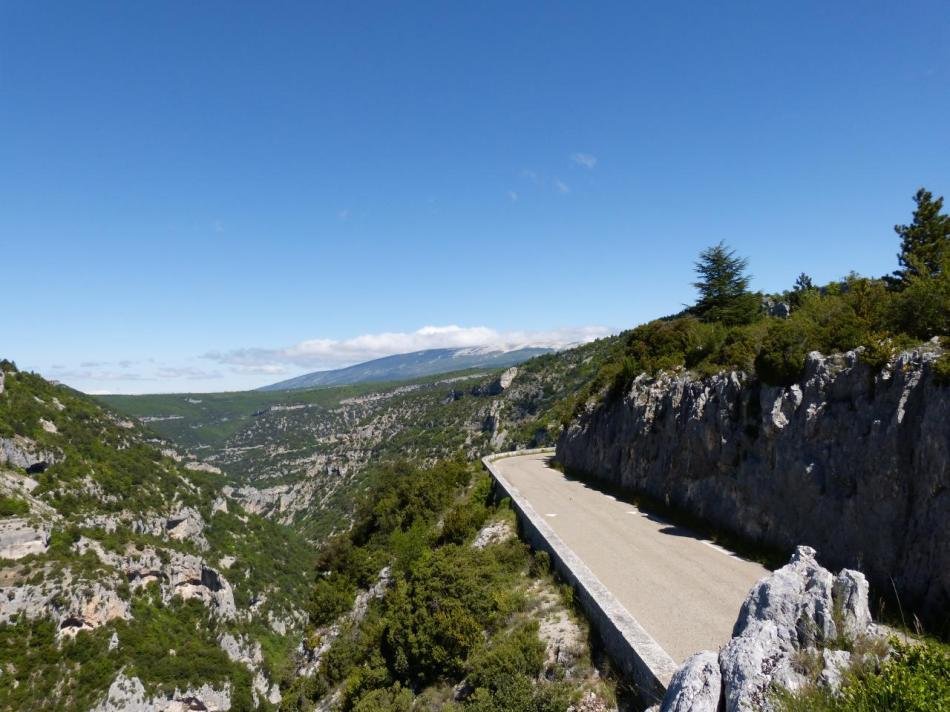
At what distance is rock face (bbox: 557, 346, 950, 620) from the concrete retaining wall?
492 cm

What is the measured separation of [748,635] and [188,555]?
4278 inches

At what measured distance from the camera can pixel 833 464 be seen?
11.0 metres

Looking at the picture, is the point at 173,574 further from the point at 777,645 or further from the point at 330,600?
the point at 777,645

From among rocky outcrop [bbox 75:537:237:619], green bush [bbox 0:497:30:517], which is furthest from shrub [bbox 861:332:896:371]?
rocky outcrop [bbox 75:537:237:619]

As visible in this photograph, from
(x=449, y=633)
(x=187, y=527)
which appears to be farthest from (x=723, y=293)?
(x=187, y=527)

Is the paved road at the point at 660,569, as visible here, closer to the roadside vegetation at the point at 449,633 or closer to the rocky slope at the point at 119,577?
the roadside vegetation at the point at 449,633

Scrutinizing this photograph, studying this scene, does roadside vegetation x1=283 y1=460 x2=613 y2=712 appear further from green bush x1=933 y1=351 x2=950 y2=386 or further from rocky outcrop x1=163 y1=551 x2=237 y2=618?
rocky outcrop x1=163 y1=551 x2=237 y2=618

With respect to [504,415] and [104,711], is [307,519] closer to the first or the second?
[504,415]

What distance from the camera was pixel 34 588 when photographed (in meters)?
64.4

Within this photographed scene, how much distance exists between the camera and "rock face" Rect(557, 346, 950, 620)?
8.72 metres

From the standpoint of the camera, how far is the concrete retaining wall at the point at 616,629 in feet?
24.1

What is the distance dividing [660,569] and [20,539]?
90632 millimetres

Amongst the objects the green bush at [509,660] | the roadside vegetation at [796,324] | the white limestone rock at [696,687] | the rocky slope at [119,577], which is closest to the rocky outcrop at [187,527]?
the rocky slope at [119,577]

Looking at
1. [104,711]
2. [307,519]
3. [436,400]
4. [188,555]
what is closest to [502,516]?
[104,711]
